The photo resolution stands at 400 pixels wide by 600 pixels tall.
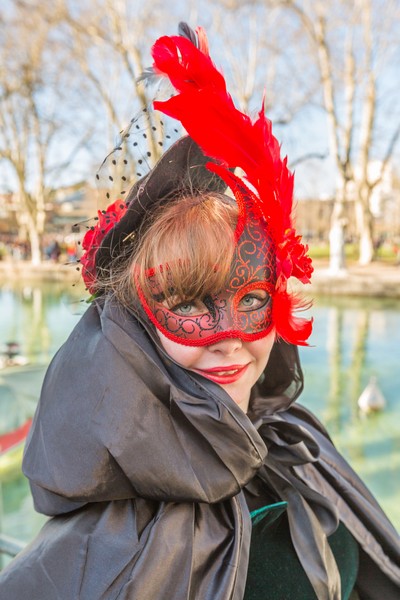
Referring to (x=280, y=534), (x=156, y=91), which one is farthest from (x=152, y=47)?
(x=280, y=534)

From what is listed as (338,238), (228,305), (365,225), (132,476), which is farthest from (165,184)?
(365,225)

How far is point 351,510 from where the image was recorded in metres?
1.16

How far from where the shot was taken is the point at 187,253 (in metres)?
0.93

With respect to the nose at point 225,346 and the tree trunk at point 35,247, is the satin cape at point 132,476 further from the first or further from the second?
the tree trunk at point 35,247

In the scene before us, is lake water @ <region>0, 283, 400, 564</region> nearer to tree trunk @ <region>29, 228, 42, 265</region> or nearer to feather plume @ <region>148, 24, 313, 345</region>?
feather plume @ <region>148, 24, 313, 345</region>

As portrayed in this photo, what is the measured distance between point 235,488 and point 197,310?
0.30 metres

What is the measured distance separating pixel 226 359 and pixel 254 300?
12 cm

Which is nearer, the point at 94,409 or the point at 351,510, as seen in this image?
the point at 94,409

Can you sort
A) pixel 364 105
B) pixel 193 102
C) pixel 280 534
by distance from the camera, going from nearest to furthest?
pixel 193 102 → pixel 280 534 → pixel 364 105

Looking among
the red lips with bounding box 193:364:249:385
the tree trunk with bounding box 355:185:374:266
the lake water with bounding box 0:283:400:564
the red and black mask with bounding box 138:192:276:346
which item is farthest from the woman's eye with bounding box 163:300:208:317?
the tree trunk with bounding box 355:185:374:266

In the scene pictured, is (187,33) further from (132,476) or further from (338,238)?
(338,238)

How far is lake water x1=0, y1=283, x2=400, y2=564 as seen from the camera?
3.25 meters

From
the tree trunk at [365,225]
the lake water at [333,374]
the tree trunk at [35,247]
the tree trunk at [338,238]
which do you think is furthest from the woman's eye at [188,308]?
the tree trunk at [35,247]

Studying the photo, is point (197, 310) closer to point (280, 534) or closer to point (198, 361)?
point (198, 361)
